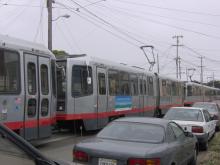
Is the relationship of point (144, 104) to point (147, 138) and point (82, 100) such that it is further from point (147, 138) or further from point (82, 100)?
point (147, 138)

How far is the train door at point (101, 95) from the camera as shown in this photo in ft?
68.6

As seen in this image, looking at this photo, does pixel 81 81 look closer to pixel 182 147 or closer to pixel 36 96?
pixel 36 96

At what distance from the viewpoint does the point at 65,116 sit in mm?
19109

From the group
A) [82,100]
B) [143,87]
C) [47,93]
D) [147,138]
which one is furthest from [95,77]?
[147,138]

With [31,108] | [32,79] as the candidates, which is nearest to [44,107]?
[31,108]

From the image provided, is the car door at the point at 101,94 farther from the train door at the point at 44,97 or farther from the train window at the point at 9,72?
the train window at the point at 9,72

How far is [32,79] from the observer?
14.3 metres

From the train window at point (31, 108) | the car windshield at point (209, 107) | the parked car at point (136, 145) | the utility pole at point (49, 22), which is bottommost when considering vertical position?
the parked car at point (136, 145)

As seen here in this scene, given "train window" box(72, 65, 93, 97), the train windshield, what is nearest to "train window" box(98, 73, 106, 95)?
"train window" box(72, 65, 93, 97)

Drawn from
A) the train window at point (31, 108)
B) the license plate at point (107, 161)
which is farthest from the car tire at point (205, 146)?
the license plate at point (107, 161)

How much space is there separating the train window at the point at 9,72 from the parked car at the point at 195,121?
5266mm

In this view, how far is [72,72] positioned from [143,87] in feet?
30.0

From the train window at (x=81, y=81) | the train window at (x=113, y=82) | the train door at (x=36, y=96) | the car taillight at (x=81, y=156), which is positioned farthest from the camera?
the train window at (x=113, y=82)

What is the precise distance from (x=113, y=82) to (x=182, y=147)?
1291 cm
